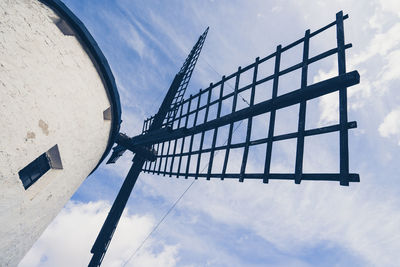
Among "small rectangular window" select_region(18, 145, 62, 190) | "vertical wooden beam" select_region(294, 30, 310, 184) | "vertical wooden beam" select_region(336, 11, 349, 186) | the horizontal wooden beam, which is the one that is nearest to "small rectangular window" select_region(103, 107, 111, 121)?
"small rectangular window" select_region(18, 145, 62, 190)

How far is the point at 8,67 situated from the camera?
2998mm

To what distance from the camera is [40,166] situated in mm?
4168

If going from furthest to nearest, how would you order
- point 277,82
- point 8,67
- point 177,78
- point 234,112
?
point 177,78 → point 234,112 → point 277,82 → point 8,67

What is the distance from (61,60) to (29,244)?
3.81 m

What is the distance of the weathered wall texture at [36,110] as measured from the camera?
10.1 ft

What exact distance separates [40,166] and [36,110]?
1430 mm

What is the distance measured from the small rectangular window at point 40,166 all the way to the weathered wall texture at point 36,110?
0.10m

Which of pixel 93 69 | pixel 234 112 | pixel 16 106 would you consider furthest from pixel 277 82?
pixel 16 106

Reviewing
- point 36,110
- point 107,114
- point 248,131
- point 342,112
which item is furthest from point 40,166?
point 342,112

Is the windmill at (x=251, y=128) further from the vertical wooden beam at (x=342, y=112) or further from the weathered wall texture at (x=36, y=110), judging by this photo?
the weathered wall texture at (x=36, y=110)

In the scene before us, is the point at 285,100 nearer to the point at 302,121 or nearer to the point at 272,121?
the point at 272,121

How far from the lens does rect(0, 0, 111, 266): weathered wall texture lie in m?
3.06

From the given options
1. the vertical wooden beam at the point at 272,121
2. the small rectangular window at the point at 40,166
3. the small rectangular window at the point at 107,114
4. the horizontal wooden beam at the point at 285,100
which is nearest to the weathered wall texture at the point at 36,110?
the small rectangular window at the point at 40,166

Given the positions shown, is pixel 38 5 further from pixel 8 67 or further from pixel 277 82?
pixel 277 82
